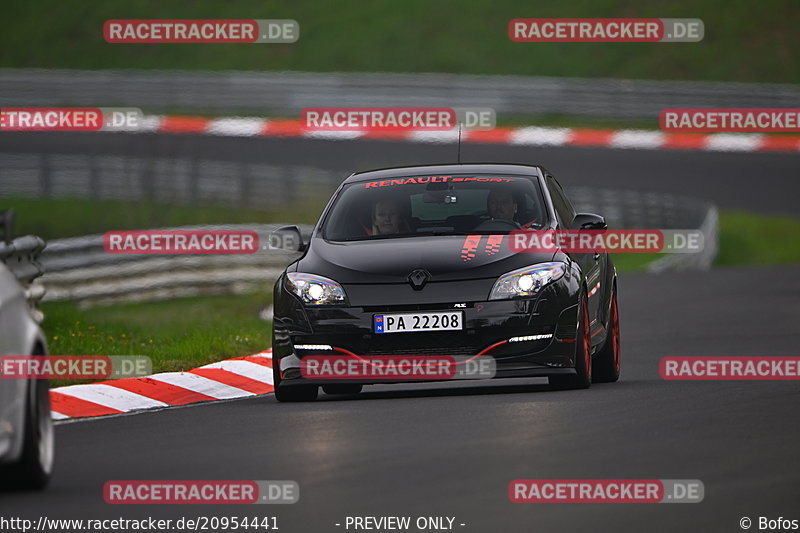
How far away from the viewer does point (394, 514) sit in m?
7.57

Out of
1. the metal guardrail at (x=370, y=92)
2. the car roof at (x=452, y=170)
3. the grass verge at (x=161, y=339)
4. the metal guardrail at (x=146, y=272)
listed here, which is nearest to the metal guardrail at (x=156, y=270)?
the metal guardrail at (x=146, y=272)

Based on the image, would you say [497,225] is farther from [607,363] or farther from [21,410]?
[21,410]

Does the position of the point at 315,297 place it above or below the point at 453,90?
below

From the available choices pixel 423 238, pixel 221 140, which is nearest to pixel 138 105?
pixel 221 140

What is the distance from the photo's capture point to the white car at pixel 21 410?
805 centimetres

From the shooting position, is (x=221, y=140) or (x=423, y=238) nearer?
(x=423, y=238)

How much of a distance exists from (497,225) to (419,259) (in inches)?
35.0

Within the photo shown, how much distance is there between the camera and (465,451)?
931 centimetres

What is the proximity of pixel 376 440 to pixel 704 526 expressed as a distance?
2.92 meters

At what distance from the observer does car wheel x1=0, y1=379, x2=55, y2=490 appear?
825 centimetres

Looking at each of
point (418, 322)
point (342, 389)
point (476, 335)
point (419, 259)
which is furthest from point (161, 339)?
point (476, 335)

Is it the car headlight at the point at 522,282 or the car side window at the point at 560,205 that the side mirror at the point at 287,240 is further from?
the car side window at the point at 560,205

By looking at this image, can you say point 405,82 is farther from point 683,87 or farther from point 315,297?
point 315,297

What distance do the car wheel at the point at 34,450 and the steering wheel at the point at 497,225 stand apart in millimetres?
4582
